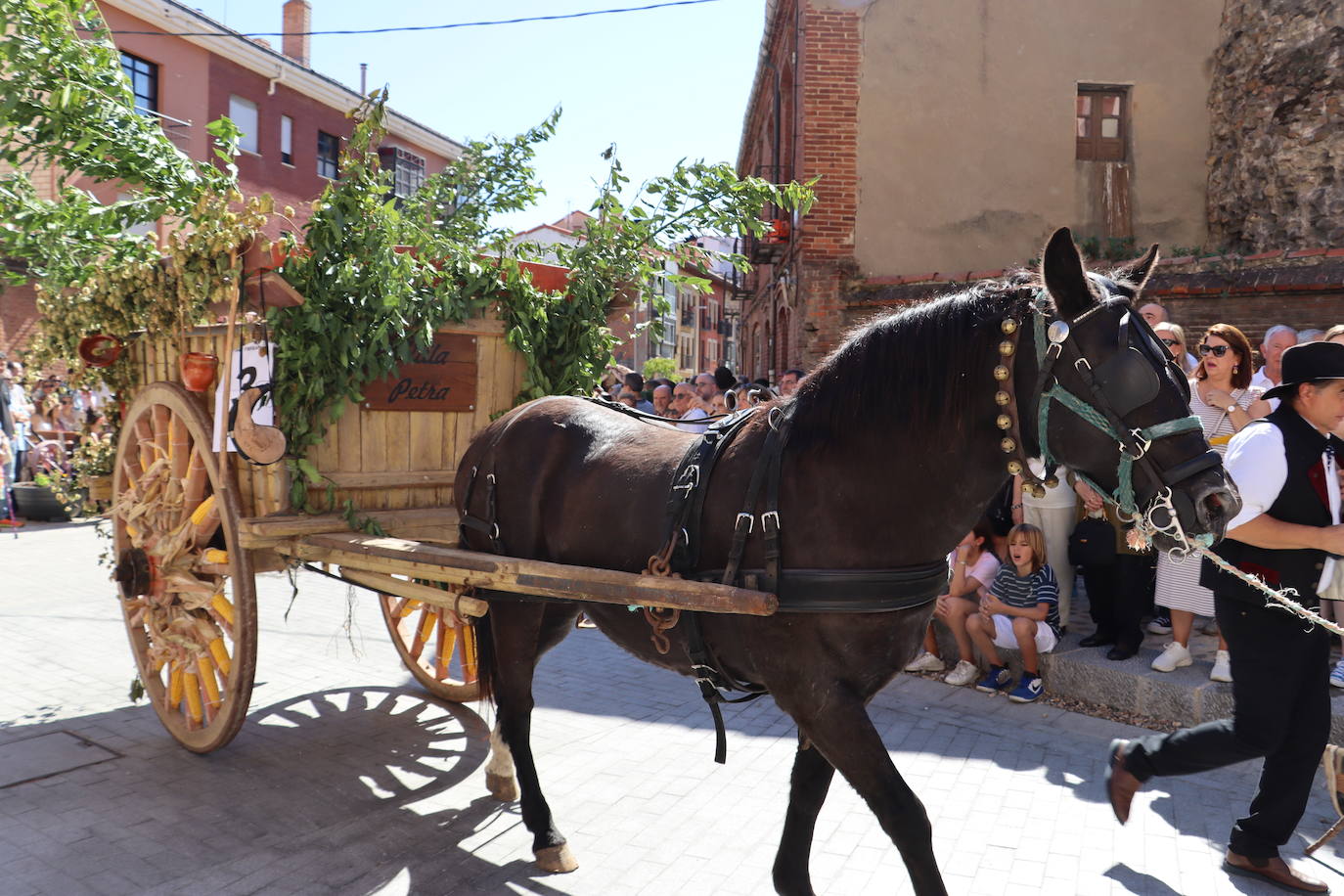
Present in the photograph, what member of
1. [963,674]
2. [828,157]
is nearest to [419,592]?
[963,674]

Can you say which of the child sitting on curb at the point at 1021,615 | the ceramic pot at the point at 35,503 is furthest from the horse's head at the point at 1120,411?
the ceramic pot at the point at 35,503

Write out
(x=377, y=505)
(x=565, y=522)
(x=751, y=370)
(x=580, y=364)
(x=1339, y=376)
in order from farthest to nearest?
(x=751, y=370) → (x=580, y=364) → (x=377, y=505) → (x=565, y=522) → (x=1339, y=376)

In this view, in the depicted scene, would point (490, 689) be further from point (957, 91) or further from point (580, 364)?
point (957, 91)

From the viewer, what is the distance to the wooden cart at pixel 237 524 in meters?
3.88

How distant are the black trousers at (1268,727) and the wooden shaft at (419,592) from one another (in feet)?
8.16

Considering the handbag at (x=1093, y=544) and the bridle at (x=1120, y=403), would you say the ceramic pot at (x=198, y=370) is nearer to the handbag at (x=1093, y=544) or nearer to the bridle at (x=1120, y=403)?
the bridle at (x=1120, y=403)

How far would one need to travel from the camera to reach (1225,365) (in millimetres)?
5129

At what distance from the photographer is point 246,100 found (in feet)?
80.3

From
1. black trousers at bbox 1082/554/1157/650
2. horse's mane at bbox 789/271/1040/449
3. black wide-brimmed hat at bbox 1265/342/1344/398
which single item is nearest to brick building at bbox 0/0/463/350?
black trousers at bbox 1082/554/1157/650

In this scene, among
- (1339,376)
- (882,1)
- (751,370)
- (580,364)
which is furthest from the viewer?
(751,370)

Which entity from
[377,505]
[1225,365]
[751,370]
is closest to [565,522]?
[377,505]

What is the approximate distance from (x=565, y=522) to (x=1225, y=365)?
12.9 ft

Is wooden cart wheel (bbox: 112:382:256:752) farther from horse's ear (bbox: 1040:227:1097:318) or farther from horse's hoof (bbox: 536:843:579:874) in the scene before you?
horse's ear (bbox: 1040:227:1097:318)

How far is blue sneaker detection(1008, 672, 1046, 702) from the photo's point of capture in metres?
5.49
